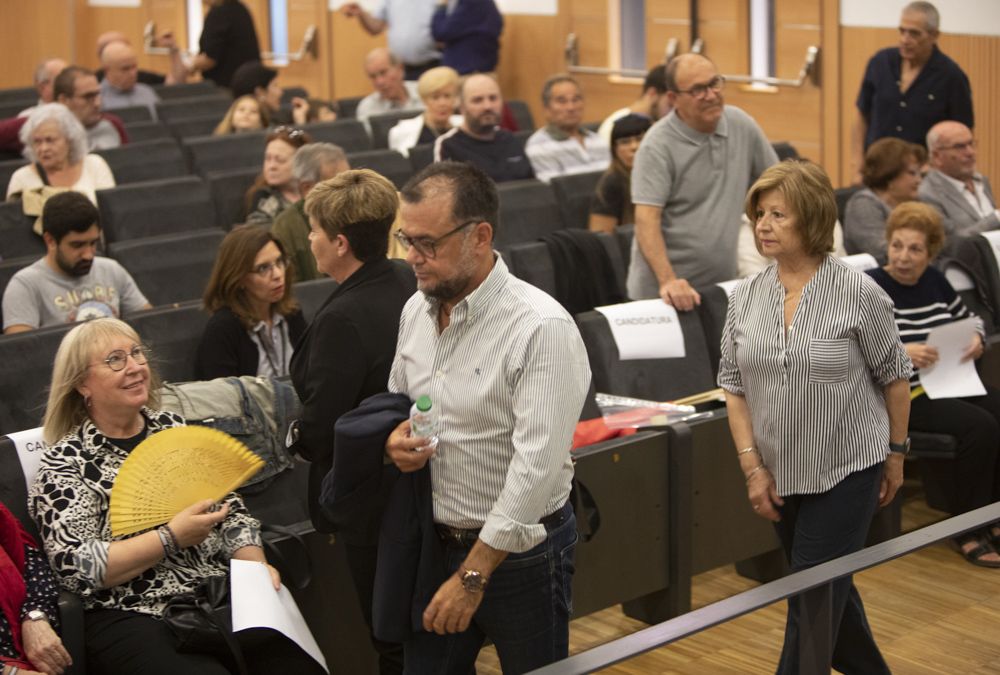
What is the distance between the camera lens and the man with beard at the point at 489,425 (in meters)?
2.13

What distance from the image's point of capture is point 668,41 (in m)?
9.83

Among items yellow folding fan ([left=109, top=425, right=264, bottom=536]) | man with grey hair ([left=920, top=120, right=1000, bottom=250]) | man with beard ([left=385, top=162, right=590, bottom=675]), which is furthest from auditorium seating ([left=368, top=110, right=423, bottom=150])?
man with beard ([left=385, top=162, right=590, bottom=675])

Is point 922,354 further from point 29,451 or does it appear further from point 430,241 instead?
point 29,451

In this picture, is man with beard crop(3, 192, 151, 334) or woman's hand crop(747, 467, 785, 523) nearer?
woman's hand crop(747, 467, 785, 523)

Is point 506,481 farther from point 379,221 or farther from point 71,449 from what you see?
point 71,449

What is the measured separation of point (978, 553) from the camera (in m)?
2.23

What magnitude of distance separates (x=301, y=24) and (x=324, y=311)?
11247 mm

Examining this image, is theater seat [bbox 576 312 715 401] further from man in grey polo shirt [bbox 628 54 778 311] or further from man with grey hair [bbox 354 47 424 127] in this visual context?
man with grey hair [bbox 354 47 424 127]

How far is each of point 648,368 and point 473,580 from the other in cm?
230

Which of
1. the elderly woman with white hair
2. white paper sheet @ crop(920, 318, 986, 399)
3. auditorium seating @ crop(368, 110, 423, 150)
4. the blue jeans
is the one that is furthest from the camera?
auditorium seating @ crop(368, 110, 423, 150)

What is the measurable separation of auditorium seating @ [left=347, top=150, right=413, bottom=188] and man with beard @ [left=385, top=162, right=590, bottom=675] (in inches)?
181

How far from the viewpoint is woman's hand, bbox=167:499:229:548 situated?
2703 millimetres

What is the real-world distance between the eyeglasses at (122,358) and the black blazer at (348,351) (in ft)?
1.29

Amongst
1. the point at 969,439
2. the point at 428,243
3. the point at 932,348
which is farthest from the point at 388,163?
the point at 428,243
